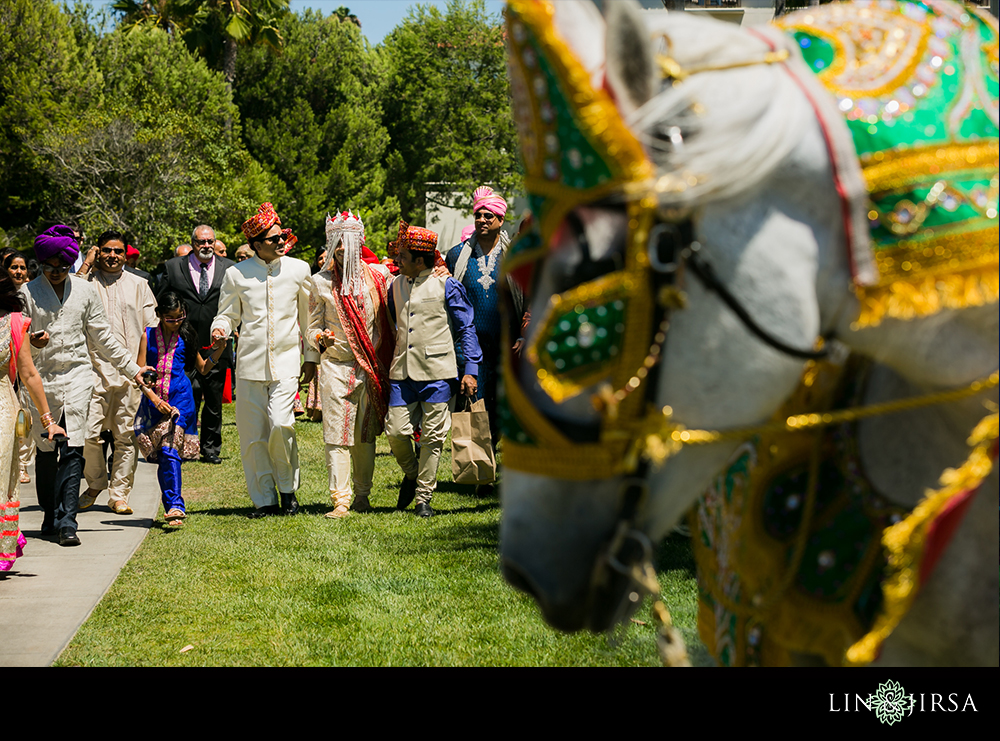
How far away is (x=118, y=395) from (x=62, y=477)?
1.48 metres

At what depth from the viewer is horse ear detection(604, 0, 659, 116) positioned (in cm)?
143

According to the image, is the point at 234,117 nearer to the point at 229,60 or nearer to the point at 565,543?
the point at 229,60

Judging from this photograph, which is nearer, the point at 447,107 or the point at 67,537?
the point at 67,537

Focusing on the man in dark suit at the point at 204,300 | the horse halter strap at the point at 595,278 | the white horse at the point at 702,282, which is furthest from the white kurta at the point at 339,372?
the horse halter strap at the point at 595,278

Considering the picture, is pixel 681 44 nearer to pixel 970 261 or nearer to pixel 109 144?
pixel 970 261

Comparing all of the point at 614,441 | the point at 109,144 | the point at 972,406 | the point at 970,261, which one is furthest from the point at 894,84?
the point at 109,144

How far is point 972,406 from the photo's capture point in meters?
1.66

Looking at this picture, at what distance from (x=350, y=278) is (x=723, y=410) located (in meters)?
7.71

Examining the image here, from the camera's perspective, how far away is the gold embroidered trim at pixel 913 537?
1576 mm

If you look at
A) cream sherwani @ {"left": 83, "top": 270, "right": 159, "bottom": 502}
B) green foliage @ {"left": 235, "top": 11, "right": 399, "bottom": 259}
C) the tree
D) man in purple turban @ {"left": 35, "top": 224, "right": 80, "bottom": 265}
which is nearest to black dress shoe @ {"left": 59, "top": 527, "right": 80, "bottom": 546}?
cream sherwani @ {"left": 83, "top": 270, "right": 159, "bottom": 502}

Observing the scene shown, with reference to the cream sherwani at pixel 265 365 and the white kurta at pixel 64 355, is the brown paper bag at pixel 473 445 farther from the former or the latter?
the white kurta at pixel 64 355

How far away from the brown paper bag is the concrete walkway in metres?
2.80

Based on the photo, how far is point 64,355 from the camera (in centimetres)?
776
